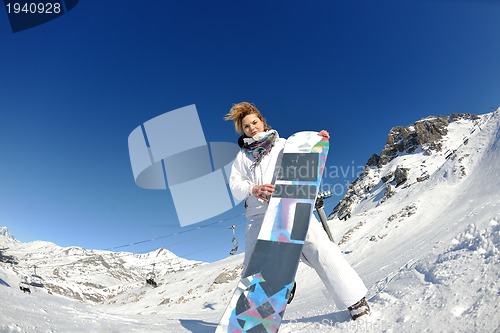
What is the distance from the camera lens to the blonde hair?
4.17 metres

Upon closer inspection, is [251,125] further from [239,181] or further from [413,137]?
[413,137]

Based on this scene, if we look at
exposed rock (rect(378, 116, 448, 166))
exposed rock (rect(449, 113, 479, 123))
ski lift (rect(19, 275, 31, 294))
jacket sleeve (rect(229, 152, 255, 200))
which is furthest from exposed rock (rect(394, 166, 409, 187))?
jacket sleeve (rect(229, 152, 255, 200))

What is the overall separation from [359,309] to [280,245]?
3.41 feet

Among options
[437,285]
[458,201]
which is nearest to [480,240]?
[437,285]

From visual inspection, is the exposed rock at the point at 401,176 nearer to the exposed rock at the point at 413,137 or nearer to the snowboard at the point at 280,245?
the exposed rock at the point at 413,137

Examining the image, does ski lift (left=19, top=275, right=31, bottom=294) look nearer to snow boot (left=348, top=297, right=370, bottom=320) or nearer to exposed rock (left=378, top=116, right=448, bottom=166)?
snow boot (left=348, top=297, right=370, bottom=320)

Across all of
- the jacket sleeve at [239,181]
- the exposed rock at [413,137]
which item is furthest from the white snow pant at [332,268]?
the exposed rock at [413,137]

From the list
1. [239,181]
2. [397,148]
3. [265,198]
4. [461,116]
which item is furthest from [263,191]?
[461,116]

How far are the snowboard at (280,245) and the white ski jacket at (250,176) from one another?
0.12m

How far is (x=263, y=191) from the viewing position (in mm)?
3406

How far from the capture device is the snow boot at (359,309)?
3.05 meters

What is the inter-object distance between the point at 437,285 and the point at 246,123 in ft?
9.37

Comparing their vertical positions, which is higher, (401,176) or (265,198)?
(265,198)

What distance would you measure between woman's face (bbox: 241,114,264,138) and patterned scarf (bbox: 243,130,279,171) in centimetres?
14
